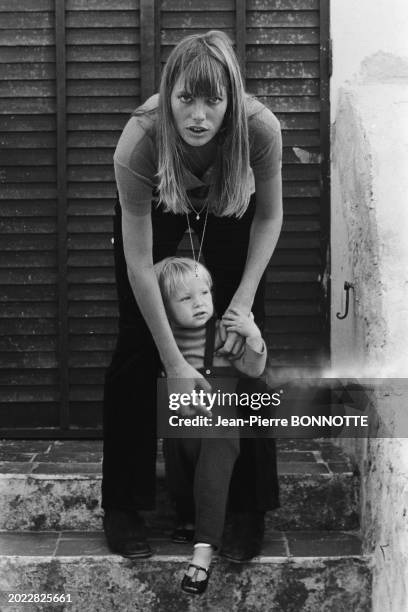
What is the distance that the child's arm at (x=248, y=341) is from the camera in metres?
2.75

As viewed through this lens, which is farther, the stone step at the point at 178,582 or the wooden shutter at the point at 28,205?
the wooden shutter at the point at 28,205

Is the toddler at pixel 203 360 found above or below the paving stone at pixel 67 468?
above

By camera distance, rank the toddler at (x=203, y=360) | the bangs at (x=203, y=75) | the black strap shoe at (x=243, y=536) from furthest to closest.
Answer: the black strap shoe at (x=243, y=536)
the toddler at (x=203, y=360)
the bangs at (x=203, y=75)

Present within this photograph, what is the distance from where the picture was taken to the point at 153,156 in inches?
102

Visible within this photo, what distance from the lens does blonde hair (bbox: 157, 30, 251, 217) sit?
8.14 ft

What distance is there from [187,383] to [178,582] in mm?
666

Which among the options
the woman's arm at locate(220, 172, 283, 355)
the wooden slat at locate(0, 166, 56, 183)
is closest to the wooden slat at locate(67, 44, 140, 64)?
the wooden slat at locate(0, 166, 56, 183)

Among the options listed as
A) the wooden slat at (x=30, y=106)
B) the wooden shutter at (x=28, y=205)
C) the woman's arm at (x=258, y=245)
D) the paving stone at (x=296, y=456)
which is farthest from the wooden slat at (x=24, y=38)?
the paving stone at (x=296, y=456)

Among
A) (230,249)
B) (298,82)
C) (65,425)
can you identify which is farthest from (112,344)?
(298,82)

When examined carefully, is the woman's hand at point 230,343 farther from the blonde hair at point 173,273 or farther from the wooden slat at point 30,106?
the wooden slat at point 30,106

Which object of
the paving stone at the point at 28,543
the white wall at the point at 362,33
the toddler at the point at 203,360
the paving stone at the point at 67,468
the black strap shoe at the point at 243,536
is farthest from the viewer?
the white wall at the point at 362,33

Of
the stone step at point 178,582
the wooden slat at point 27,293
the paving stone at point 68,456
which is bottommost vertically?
the stone step at point 178,582

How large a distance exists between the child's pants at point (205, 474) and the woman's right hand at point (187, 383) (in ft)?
0.32

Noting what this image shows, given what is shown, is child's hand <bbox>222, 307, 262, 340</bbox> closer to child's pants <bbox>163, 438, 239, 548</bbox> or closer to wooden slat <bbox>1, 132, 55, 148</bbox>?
child's pants <bbox>163, 438, 239, 548</bbox>
